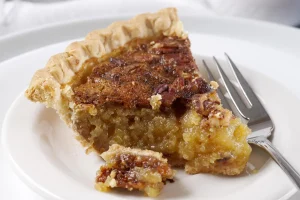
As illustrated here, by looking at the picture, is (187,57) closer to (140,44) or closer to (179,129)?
(140,44)

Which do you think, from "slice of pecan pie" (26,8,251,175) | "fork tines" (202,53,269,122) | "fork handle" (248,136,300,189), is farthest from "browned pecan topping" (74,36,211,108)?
"fork handle" (248,136,300,189)

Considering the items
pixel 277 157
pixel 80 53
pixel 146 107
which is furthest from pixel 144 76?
pixel 277 157

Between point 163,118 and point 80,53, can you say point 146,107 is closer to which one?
point 163,118

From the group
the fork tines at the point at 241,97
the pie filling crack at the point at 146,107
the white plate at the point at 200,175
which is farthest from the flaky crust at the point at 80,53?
the fork tines at the point at 241,97

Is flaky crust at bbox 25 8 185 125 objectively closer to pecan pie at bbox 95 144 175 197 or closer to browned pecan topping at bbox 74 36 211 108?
browned pecan topping at bbox 74 36 211 108

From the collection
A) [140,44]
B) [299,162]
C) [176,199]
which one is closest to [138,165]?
[176,199]

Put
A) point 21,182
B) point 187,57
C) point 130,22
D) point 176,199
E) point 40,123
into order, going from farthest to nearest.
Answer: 1. point 130,22
2. point 187,57
3. point 40,123
4. point 21,182
5. point 176,199

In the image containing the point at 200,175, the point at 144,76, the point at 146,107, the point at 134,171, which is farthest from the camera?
the point at 144,76
